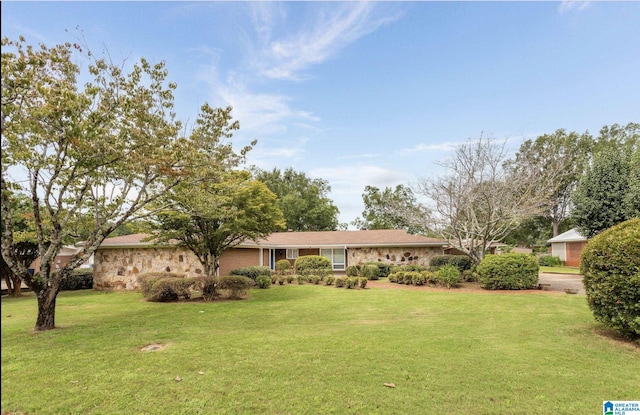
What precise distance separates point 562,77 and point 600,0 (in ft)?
16.8

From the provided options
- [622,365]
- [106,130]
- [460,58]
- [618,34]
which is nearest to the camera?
[618,34]

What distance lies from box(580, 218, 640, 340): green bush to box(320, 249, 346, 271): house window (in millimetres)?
18341

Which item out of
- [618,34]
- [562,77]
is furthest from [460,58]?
[618,34]

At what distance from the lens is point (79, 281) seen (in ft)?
56.3

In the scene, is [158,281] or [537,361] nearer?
[537,361]

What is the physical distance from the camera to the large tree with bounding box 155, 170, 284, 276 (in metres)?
11.1

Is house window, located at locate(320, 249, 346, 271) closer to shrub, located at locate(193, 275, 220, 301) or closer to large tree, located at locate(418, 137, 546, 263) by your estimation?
large tree, located at locate(418, 137, 546, 263)

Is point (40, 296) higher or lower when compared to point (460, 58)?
lower

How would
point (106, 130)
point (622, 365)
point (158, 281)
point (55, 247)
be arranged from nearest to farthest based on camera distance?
point (622, 365) < point (106, 130) < point (55, 247) < point (158, 281)

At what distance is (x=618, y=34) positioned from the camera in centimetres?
457

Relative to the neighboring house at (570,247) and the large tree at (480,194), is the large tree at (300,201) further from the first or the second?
the neighboring house at (570,247)

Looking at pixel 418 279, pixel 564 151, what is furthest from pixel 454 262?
pixel 564 151

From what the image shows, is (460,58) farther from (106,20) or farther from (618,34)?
(106,20)

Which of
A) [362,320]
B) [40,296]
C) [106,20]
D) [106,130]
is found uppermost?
[106,130]
